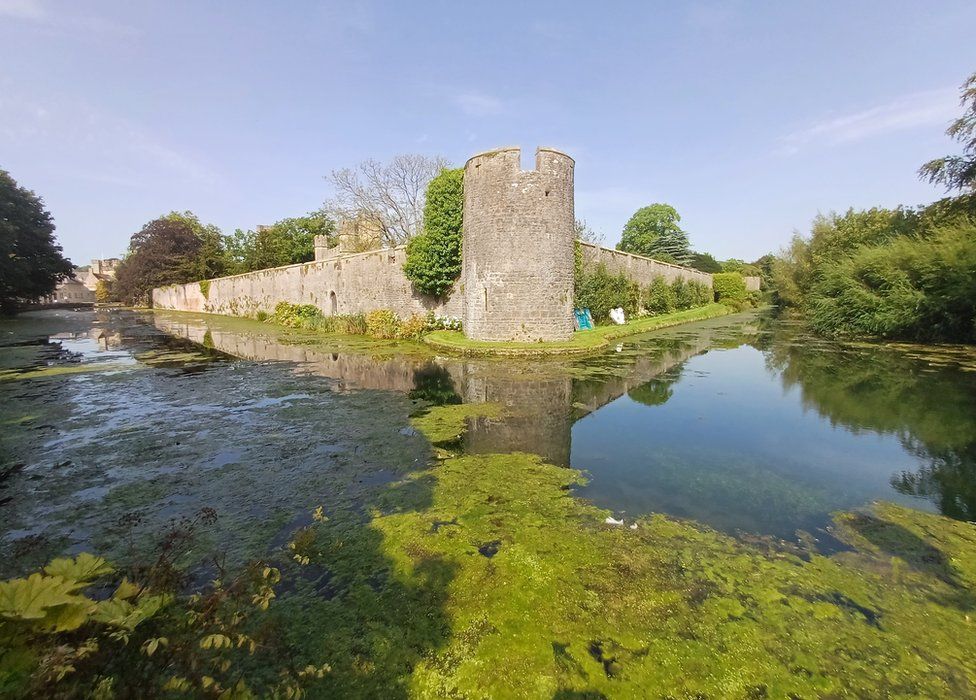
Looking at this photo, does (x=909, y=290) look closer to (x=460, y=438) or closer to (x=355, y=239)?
(x=460, y=438)

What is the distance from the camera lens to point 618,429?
6.39m

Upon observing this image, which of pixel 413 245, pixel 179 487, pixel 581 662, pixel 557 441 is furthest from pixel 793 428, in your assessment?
pixel 413 245

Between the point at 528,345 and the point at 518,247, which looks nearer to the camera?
the point at 528,345

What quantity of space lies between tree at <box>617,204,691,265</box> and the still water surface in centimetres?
3638

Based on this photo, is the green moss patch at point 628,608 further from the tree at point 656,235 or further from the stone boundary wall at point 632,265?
the tree at point 656,235

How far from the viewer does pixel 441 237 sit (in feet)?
54.8

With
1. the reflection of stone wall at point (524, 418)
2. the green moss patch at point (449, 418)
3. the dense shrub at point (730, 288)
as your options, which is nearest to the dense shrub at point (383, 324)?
the reflection of stone wall at point (524, 418)

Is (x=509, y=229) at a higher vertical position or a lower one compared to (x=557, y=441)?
higher

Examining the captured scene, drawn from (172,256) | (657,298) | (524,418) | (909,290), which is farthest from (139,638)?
(172,256)

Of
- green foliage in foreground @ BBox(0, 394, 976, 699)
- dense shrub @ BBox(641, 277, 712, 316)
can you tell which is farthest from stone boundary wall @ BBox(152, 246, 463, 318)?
dense shrub @ BBox(641, 277, 712, 316)

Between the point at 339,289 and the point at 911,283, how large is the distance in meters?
23.3

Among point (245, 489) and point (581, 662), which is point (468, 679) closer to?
point (581, 662)

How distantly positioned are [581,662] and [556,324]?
12.0 m

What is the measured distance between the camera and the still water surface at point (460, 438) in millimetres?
4000
